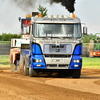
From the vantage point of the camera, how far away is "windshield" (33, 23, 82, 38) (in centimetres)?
2267

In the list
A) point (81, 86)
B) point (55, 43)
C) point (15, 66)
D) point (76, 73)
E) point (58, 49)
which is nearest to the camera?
point (81, 86)

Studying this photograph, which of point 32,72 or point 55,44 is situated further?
point 32,72

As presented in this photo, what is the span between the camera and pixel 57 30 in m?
22.8

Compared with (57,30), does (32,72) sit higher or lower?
lower

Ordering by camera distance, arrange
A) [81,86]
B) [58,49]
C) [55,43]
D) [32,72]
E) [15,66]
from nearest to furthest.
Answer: [81,86], [55,43], [58,49], [32,72], [15,66]

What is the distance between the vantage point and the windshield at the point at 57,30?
893 inches

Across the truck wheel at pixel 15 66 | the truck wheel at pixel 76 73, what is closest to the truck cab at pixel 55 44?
the truck wheel at pixel 76 73

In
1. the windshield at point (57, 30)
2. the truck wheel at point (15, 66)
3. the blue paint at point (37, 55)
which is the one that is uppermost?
the windshield at point (57, 30)

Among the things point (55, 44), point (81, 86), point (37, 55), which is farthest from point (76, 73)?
point (81, 86)

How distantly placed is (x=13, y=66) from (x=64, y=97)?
18556 millimetres

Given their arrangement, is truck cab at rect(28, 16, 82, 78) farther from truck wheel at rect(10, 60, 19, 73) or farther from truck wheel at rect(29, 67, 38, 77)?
truck wheel at rect(10, 60, 19, 73)

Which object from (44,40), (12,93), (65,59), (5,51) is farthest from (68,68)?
(5,51)

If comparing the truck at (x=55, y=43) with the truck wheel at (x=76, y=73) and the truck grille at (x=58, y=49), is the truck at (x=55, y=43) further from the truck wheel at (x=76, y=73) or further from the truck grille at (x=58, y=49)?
the truck wheel at (x=76, y=73)

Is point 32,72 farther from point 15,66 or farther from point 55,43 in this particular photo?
point 15,66
